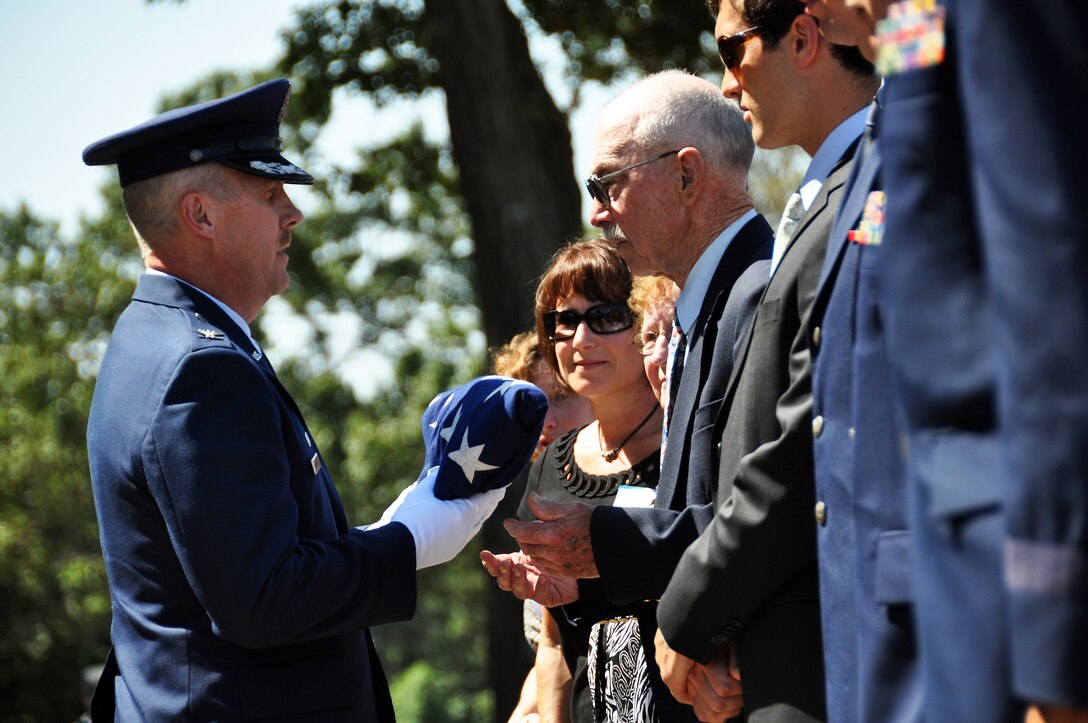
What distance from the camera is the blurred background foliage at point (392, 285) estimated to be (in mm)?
8062

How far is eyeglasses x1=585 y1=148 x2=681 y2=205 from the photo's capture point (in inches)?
122

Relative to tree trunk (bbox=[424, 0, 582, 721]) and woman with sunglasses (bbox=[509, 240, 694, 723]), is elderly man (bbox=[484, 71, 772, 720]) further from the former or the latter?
tree trunk (bbox=[424, 0, 582, 721])

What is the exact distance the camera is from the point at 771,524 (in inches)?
78.2

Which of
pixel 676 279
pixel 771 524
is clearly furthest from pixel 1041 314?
pixel 676 279

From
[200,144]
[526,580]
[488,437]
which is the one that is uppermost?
[200,144]

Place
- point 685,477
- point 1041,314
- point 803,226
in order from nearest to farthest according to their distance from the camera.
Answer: point 1041,314 < point 803,226 < point 685,477

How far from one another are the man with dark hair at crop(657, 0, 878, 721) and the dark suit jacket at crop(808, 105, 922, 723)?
86 mm

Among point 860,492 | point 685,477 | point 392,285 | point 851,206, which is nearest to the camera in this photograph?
point 860,492

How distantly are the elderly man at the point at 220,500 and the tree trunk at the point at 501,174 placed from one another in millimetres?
4692

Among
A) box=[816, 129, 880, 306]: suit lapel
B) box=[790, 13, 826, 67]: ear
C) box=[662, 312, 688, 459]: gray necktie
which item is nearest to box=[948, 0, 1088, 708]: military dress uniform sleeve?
box=[816, 129, 880, 306]: suit lapel

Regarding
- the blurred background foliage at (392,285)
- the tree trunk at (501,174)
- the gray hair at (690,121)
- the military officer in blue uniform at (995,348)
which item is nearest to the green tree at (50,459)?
the blurred background foliage at (392,285)

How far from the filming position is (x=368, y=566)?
2.73m

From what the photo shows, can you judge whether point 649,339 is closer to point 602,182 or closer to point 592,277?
point 592,277

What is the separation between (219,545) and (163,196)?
39.2 inches
